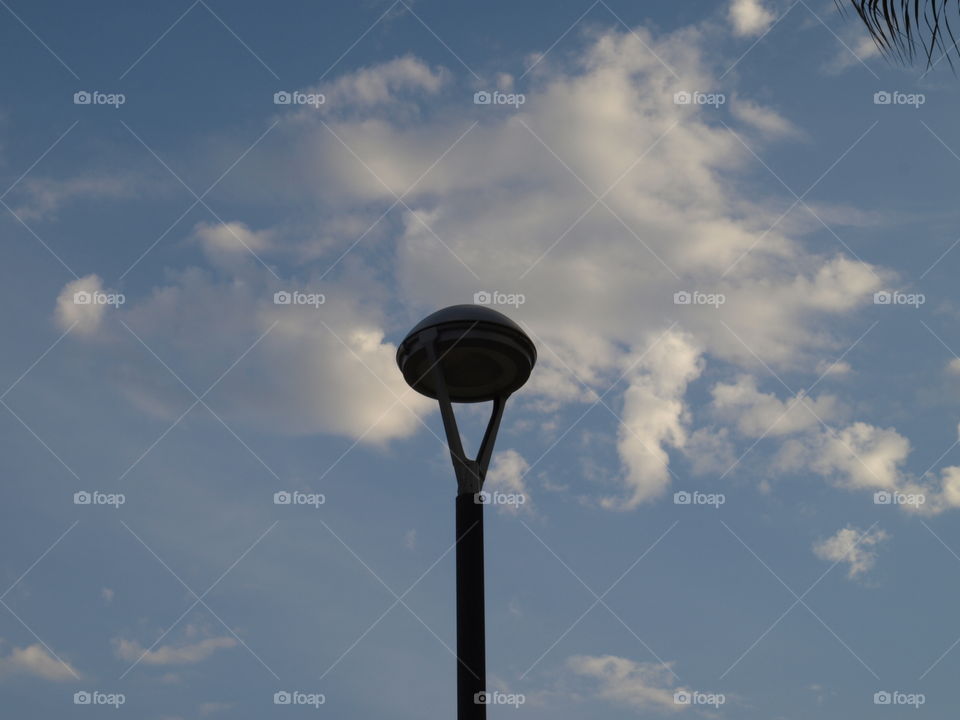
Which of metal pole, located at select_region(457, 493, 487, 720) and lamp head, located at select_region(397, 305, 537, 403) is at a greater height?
lamp head, located at select_region(397, 305, 537, 403)

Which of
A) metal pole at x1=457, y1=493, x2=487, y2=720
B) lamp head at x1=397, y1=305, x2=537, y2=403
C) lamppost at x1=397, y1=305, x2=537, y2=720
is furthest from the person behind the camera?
lamp head at x1=397, y1=305, x2=537, y2=403

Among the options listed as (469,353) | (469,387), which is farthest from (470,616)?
(469,387)

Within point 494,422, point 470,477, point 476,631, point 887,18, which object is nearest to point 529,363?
point 494,422

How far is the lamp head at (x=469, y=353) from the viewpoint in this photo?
39.5 feet

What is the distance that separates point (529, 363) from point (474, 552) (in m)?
2.89

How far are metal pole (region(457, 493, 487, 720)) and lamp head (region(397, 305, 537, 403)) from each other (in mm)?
1979

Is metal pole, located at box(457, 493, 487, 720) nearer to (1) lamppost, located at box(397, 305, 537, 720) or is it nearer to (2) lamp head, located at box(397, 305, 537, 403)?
(1) lamppost, located at box(397, 305, 537, 720)

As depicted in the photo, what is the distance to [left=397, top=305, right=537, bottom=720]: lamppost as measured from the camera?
10508 mm

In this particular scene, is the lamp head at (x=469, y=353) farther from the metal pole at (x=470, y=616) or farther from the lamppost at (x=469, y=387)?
the metal pole at (x=470, y=616)

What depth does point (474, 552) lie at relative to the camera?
1093 centimetres

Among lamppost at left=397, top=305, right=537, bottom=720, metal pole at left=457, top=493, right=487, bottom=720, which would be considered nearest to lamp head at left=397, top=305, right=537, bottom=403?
lamppost at left=397, top=305, right=537, bottom=720

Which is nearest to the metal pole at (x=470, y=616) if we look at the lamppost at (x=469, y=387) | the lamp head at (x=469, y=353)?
the lamppost at (x=469, y=387)

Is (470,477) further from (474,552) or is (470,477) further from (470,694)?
(470,694)

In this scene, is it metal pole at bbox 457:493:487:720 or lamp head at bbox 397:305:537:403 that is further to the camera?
lamp head at bbox 397:305:537:403
